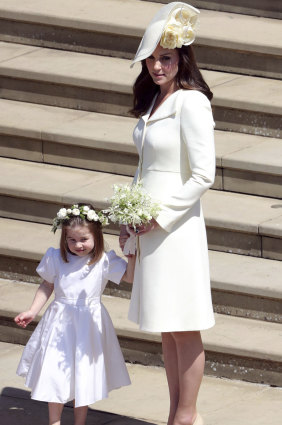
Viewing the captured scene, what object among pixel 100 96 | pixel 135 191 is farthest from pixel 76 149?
pixel 135 191

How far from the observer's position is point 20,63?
28.8 feet

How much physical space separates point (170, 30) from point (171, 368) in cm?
164

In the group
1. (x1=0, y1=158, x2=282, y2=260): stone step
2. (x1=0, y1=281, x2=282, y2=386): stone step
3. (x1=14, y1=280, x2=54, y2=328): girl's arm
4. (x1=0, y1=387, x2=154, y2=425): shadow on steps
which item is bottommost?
(x1=0, y1=387, x2=154, y2=425): shadow on steps

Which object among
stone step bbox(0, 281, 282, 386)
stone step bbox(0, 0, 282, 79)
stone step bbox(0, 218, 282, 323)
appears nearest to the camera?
stone step bbox(0, 281, 282, 386)

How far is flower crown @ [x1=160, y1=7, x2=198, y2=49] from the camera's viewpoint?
5.41 metres

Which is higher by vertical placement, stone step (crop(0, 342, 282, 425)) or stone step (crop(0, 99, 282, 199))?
stone step (crop(0, 99, 282, 199))

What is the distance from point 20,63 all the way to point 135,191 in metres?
3.61

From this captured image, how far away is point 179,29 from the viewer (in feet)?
17.8

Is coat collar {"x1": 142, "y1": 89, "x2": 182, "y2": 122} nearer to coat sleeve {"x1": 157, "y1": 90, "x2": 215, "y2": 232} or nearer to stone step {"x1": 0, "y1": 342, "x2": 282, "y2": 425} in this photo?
coat sleeve {"x1": 157, "y1": 90, "x2": 215, "y2": 232}

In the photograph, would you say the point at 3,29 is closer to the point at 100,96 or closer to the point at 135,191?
the point at 100,96

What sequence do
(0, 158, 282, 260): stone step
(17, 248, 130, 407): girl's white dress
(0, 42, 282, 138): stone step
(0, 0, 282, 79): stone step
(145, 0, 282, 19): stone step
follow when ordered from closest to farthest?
1. (17, 248, 130, 407): girl's white dress
2. (0, 158, 282, 260): stone step
3. (0, 42, 282, 138): stone step
4. (0, 0, 282, 79): stone step
5. (145, 0, 282, 19): stone step

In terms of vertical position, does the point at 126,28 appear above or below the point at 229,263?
above

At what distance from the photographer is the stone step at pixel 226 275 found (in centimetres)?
680

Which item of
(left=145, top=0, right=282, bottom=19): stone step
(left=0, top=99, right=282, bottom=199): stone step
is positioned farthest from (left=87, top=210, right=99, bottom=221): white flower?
(left=145, top=0, right=282, bottom=19): stone step
